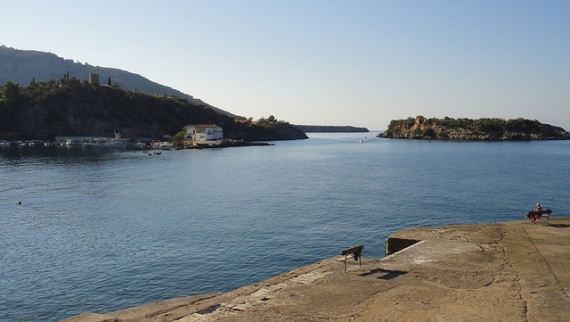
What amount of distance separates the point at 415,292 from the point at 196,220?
2627cm

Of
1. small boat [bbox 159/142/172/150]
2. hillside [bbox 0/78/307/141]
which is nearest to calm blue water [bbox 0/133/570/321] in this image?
small boat [bbox 159/142/172/150]

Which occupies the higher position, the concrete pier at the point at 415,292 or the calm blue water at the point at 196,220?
the concrete pier at the point at 415,292

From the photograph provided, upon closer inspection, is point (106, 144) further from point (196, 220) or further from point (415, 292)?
point (415, 292)

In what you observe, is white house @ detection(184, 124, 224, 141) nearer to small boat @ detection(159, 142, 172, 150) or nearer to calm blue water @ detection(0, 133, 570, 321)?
small boat @ detection(159, 142, 172, 150)

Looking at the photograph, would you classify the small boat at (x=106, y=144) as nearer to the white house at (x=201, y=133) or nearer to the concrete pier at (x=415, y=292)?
the white house at (x=201, y=133)

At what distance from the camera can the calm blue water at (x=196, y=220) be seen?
23.5 metres

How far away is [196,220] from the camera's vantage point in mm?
39438

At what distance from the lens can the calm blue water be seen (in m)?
23.5

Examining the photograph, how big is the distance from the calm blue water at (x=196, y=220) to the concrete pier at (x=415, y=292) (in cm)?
576

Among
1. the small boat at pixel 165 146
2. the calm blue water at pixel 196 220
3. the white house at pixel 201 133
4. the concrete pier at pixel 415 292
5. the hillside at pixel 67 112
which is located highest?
the hillside at pixel 67 112

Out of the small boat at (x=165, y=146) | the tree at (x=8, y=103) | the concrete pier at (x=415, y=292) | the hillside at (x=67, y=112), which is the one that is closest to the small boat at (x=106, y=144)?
the small boat at (x=165, y=146)

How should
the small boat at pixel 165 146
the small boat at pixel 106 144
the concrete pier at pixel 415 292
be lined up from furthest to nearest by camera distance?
the small boat at pixel 106 144
the small boat at pixel 165 146
the concrete pier at pixel 415 292

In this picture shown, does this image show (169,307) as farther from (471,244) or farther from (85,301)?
(471,244)

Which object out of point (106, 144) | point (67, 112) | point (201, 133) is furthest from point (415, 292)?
point (67, 112)
